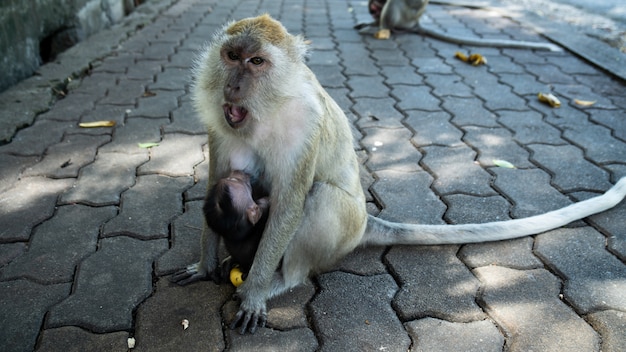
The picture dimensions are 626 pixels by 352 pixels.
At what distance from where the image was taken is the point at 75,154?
11.8ft

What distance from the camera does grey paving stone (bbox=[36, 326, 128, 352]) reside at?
6.97 feet

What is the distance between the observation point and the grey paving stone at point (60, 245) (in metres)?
2.53

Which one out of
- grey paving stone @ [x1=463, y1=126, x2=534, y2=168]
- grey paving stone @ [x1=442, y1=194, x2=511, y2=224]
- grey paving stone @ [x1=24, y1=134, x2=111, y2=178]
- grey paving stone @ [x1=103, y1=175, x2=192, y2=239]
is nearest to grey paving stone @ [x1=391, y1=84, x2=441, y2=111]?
grey paving stone @ [x1=463, y1=126, x2=534, y2=168]

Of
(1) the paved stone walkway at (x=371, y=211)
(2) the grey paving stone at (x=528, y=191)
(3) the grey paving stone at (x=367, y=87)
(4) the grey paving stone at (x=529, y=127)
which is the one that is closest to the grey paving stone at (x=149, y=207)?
(1) the paved stone walkway at (x=371, y=211)

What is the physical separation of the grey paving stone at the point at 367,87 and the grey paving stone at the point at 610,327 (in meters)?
2.80

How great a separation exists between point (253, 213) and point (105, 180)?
1.40 metres

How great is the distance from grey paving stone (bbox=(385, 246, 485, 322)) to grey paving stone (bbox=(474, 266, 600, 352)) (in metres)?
0.08

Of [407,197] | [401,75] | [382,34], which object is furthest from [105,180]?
[382,34]

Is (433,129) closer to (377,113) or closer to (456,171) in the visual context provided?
(377,113)

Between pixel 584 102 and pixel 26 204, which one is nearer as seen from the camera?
pixel 26 204

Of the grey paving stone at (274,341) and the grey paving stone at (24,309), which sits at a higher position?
the grey paving stone at (24,309)

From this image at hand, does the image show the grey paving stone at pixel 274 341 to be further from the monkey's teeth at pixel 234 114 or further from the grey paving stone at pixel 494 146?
the grey paving stone at pixel 494 146

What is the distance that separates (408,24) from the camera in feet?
21.9

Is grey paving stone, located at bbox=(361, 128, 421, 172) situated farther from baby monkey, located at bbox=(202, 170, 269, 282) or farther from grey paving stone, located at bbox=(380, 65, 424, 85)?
baby monkey, located at bbox=(202, 170, 269, 282)
